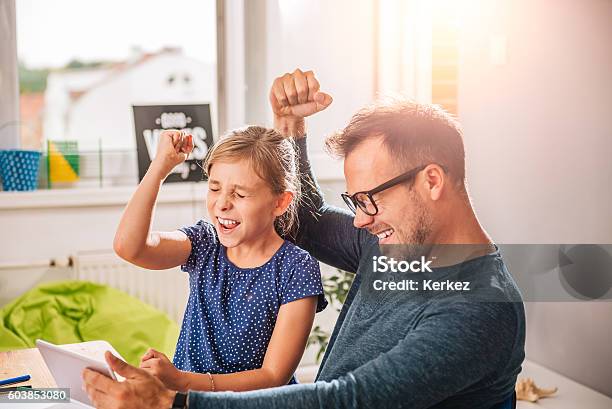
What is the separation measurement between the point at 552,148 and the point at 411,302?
1.06m

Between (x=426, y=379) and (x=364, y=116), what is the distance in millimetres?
389

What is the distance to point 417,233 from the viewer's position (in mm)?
1048

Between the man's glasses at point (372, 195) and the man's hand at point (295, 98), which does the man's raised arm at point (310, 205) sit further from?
the man's glasses at point (372, 195)

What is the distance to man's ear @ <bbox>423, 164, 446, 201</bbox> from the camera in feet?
3.37

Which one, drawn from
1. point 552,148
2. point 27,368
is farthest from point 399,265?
point 552,148

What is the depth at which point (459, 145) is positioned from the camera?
105cm

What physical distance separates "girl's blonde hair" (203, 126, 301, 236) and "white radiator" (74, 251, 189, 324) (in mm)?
1345

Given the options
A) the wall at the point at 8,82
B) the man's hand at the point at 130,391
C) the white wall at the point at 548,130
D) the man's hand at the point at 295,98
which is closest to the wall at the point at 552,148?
the white wall at the point at 548,130

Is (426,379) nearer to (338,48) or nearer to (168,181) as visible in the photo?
(168,181)

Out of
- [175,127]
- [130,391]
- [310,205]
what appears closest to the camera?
[130,391]

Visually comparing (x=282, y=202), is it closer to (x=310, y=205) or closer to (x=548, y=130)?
(x=310, y=205)

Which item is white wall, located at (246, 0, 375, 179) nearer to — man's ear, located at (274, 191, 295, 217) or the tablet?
man's ear, located at (274, 191, 295, 217)

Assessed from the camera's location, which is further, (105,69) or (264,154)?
(105,69)

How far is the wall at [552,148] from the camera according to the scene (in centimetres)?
181
